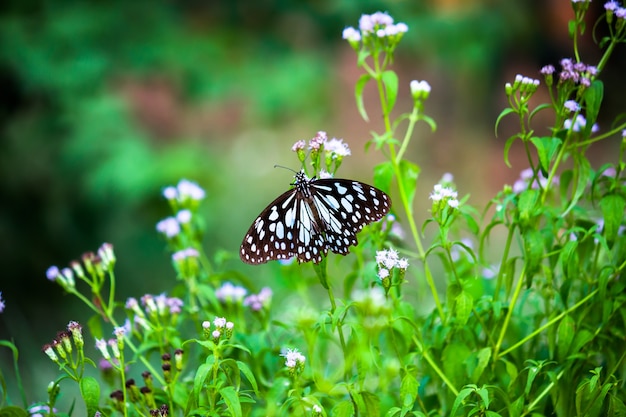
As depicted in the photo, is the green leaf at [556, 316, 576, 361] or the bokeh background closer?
the green leaf at [556, 316, 576, 361]

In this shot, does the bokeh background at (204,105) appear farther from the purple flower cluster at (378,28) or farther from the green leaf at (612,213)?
the green leaf at (612,213)

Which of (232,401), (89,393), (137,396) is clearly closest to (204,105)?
(137,396)

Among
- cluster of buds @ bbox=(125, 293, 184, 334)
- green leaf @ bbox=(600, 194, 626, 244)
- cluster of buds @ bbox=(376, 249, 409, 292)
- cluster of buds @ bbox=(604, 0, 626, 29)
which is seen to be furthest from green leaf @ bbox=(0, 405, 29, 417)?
cluster of buds @ bbox=(604, 0, 626, 29)

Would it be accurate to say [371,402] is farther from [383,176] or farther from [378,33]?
[378,33]

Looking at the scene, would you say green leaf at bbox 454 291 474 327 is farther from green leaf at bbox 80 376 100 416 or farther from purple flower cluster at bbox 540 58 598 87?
green leaf at bbox 80 376 100 416

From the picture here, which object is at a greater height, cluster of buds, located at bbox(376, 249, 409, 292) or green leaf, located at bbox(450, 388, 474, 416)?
cluster of buds, located at bbox(376, 249, 409, 292)

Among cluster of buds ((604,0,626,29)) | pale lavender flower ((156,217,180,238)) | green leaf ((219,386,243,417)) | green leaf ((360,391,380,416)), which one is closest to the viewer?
green leaf ((219,386,243,417))

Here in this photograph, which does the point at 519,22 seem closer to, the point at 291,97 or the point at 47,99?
the point at 291,97
